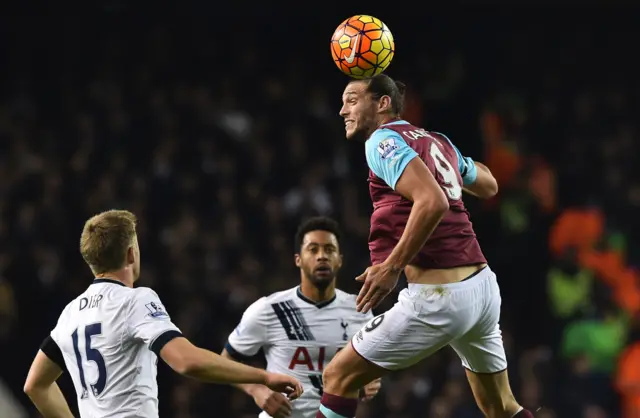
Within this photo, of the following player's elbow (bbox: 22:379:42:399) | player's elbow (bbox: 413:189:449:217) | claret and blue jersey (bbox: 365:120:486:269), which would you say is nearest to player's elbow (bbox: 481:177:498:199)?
claret and blue jersey (bbox: 365:120:486:269)

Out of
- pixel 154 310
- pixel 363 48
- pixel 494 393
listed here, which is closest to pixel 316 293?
pixel 494 393

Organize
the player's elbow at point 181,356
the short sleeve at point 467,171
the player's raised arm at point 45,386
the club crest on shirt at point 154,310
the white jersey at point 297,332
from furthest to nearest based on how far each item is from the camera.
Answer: the white jersey at point 297,332
the short sleeve at point 467,171
the player's raised arm at point 45,386
the club crest on shirt at point 154,310
the player's elbow at point 181,356

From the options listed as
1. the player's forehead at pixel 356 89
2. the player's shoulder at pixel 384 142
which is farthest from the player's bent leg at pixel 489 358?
the player's forehead at pixel 356 89

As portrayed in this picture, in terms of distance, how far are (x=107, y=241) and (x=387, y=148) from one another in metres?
1.36

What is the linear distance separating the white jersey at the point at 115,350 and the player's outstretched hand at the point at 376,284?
2.90 ft

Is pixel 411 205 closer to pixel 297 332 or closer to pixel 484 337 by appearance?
pixel 484 337

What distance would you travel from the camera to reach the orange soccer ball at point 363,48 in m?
5.76

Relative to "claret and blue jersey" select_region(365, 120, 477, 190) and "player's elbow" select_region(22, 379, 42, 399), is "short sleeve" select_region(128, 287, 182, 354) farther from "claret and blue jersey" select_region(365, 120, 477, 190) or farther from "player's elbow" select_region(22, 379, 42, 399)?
"claret and blue jersey" select_region(365, 120, 477, 190)

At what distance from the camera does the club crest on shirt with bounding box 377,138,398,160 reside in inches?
193

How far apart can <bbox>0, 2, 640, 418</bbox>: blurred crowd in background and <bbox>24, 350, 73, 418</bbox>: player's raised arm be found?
359cm

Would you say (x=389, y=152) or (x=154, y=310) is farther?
(x=389, y=152)

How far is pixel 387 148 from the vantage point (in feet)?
16.1

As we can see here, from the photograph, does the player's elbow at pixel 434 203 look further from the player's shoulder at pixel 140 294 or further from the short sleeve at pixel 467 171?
the player's shoulder at pixel 140 294

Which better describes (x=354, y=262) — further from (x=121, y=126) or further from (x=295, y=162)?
(x=121, y=126)
